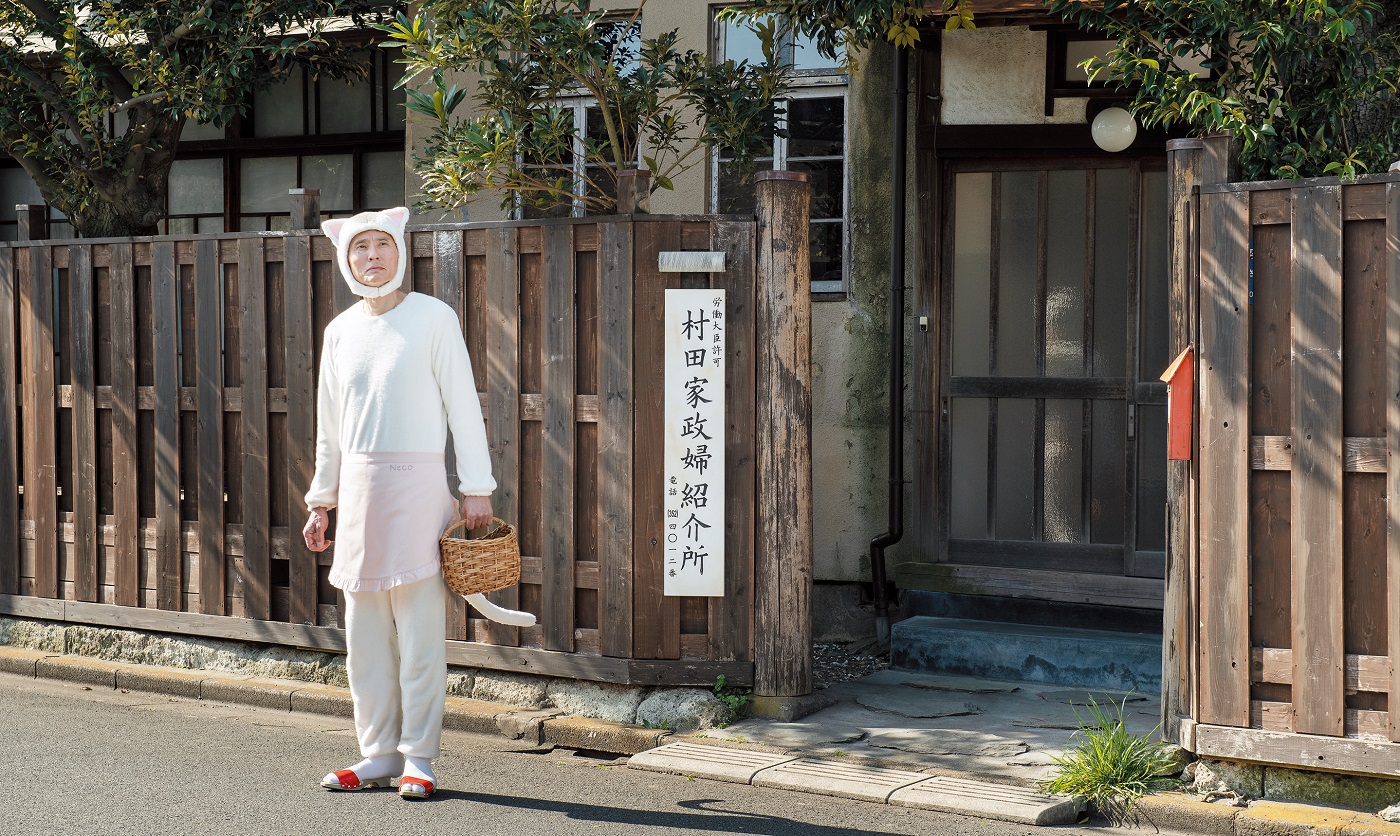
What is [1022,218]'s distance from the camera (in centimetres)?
874

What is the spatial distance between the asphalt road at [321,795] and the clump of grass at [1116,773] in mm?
205

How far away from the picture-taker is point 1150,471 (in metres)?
8.46

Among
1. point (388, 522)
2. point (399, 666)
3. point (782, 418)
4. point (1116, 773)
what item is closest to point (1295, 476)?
point (1116, 773)

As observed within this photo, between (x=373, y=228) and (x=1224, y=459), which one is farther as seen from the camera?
(x=373, y=228)

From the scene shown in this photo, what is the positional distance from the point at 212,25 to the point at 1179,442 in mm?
6329

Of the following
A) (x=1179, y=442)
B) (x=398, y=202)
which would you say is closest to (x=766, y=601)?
(x=1179, y=442)

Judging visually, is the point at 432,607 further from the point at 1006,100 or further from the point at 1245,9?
the point at 1006,100

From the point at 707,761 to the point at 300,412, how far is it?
124 inches

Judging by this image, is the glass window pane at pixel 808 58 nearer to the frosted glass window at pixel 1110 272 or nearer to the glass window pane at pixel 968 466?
the frosted glass window at pixel 1110 272

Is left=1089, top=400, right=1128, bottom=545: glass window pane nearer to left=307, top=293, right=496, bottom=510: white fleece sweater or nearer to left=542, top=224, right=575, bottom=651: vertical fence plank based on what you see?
left=542, top=224, right=575, bottom=651: vertical fence plank

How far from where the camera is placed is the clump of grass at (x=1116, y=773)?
563 cm

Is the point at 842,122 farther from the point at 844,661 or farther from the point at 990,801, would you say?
the point at 990,801

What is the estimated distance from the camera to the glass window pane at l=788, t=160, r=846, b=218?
925 cm

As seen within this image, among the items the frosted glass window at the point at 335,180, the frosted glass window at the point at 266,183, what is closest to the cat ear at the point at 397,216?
the frosted glass window at the point at 335,180
